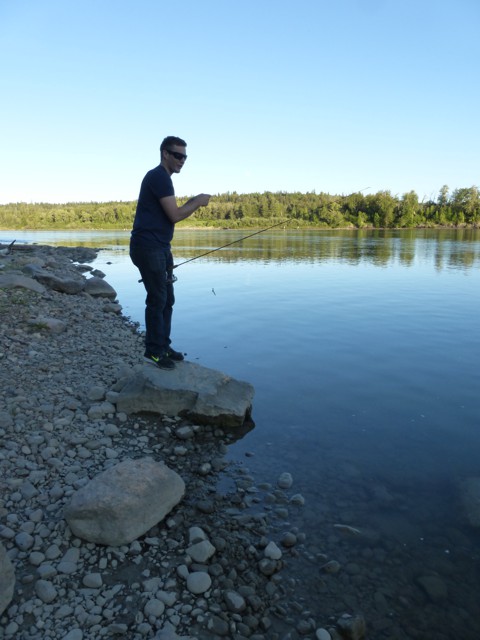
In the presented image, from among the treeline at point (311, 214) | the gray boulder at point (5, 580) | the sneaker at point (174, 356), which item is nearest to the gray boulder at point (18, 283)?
the sneaker at point (174, 356)

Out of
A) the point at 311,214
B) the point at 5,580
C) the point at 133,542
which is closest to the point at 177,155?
the point at 133,542

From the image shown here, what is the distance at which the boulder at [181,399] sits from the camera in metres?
5.60

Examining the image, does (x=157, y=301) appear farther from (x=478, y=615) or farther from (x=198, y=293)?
(x=198, y=293)

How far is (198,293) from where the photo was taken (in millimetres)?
17922

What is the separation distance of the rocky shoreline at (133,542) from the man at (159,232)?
3.62 feet

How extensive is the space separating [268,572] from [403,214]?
12575 cm

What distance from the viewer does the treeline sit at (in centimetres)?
10969

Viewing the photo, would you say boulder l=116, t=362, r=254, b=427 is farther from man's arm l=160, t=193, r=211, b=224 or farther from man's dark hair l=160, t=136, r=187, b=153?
man's dark hair l=160, t=136, r=187, b=153

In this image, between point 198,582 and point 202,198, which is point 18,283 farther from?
point 198,582

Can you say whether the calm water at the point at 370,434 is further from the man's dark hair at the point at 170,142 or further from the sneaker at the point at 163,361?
the man's dark hair at the point at 170,142

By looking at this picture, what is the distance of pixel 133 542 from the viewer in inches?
134

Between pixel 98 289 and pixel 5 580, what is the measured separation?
1367 centimetres

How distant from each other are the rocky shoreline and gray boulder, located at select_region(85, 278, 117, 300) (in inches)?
366

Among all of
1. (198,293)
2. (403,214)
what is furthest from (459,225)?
(198,293)
